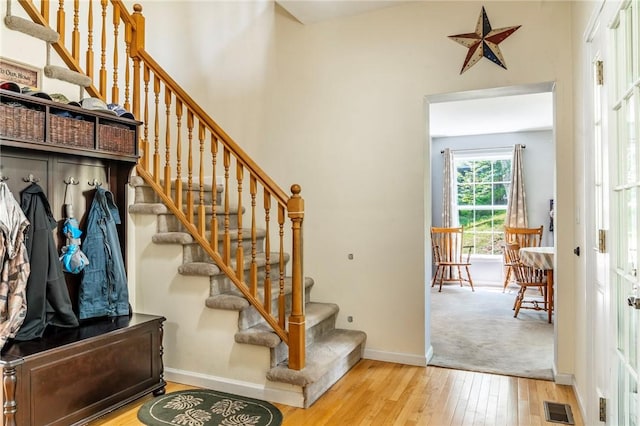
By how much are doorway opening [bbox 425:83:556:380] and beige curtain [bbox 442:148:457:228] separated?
10cm

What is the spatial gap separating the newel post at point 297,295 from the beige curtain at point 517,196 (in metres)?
5.57

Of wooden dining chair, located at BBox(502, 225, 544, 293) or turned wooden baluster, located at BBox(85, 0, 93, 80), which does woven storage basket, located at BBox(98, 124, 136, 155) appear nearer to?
turned wooden baluster, located at BBox(85, 0, 93, 80)

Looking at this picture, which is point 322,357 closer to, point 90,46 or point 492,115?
point 90,46

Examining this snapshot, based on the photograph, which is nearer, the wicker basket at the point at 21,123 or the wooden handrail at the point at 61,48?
the wicker basket at the point at 21,123

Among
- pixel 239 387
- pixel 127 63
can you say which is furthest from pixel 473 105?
pixel 239 387

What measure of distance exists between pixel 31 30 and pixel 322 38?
225 cm

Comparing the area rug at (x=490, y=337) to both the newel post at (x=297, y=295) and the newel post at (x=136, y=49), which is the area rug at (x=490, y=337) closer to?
the newel post at (x=297, y=295)

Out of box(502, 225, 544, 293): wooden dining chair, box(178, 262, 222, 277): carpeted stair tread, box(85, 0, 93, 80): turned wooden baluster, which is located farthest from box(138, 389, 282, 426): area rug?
box(502, 225, 544, 293): wooden dining chair

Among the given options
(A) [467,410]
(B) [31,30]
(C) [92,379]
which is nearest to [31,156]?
(B) [31,30]

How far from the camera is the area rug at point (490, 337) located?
344cm

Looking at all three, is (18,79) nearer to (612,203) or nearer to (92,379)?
(92,379)

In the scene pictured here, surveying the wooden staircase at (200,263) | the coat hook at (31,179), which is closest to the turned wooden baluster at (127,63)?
the wooden staircase at (200,263)

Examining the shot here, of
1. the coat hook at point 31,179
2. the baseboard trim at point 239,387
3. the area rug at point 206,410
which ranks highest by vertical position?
the coat hook at point 31,179

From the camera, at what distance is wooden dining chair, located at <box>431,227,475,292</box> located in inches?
281
